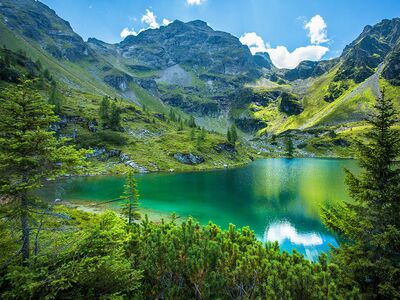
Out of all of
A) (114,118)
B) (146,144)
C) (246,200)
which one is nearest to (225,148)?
(146,144)

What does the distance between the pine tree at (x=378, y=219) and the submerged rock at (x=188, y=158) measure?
109 meters

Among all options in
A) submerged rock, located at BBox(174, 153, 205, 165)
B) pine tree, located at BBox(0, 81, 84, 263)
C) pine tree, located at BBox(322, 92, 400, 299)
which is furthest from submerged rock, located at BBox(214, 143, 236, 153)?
pine tree, located at BBox(0, 81, 84, 263)

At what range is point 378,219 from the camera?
12.8m

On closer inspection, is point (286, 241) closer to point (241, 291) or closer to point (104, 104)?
point (241, 291)

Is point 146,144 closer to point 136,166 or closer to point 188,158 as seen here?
point 188,158

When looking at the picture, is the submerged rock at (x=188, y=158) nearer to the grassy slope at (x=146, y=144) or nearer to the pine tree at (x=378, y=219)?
the grassy slope at (x=146, y=144)

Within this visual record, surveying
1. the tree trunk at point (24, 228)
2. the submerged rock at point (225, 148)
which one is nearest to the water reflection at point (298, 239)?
the tree trunk at point (24, 228)

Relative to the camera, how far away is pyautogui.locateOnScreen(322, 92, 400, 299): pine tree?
1159 centimetres

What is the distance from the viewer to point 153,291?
37.7 feet

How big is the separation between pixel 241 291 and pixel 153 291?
169 inches

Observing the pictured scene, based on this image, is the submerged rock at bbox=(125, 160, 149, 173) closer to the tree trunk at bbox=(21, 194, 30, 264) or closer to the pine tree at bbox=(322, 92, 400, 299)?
the tree trunk at bbox=(21, 194, 30, 264)

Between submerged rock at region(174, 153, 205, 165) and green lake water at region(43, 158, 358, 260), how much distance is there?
102 ft

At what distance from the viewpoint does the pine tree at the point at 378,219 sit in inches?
456

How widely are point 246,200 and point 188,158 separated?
6878 cm
